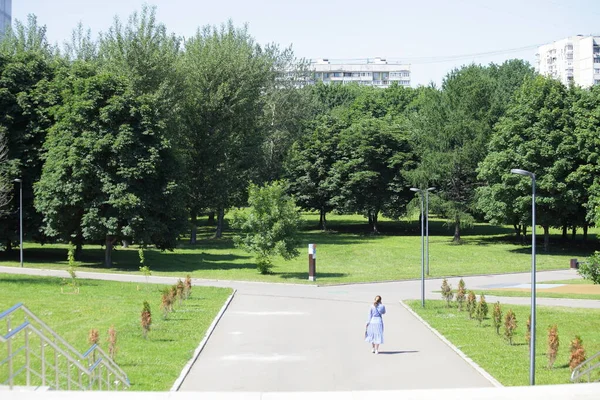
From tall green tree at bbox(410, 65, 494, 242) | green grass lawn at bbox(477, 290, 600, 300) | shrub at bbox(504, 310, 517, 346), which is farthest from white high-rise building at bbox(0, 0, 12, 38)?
shrub at bbox(504, 310, 517, 346)

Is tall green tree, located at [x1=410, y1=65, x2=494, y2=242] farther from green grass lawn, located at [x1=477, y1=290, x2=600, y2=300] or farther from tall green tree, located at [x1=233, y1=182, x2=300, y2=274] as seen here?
green grass lawn, located at [x1=477, y1=290, x2=600, y2=300]

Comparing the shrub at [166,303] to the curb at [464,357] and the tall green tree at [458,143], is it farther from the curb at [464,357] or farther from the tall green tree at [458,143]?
the tall green tree at [458,143]

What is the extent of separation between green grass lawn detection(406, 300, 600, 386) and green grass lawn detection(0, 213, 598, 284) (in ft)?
48.9

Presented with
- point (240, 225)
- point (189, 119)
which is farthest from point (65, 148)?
point (189, 119)

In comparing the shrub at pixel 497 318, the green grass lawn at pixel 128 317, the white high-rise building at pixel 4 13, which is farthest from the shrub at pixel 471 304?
the white high-rise building at pixel 4 13

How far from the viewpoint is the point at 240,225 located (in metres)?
48.7

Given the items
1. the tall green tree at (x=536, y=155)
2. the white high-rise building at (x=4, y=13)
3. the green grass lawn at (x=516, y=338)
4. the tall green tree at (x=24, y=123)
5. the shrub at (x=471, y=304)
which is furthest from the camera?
the white high-rise building at (x=4, y=13)

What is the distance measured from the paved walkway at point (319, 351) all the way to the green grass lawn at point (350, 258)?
38.5 feet

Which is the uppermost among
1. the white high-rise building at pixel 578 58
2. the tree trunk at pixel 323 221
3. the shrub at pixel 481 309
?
the white high-rise building at pixel 578 58

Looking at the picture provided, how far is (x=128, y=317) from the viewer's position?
28.7 metres

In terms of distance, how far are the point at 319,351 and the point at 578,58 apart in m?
182

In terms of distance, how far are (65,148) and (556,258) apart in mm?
38822

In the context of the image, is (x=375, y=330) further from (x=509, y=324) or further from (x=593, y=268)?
(x=593, y=268)

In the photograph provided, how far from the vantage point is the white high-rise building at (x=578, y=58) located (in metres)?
180
